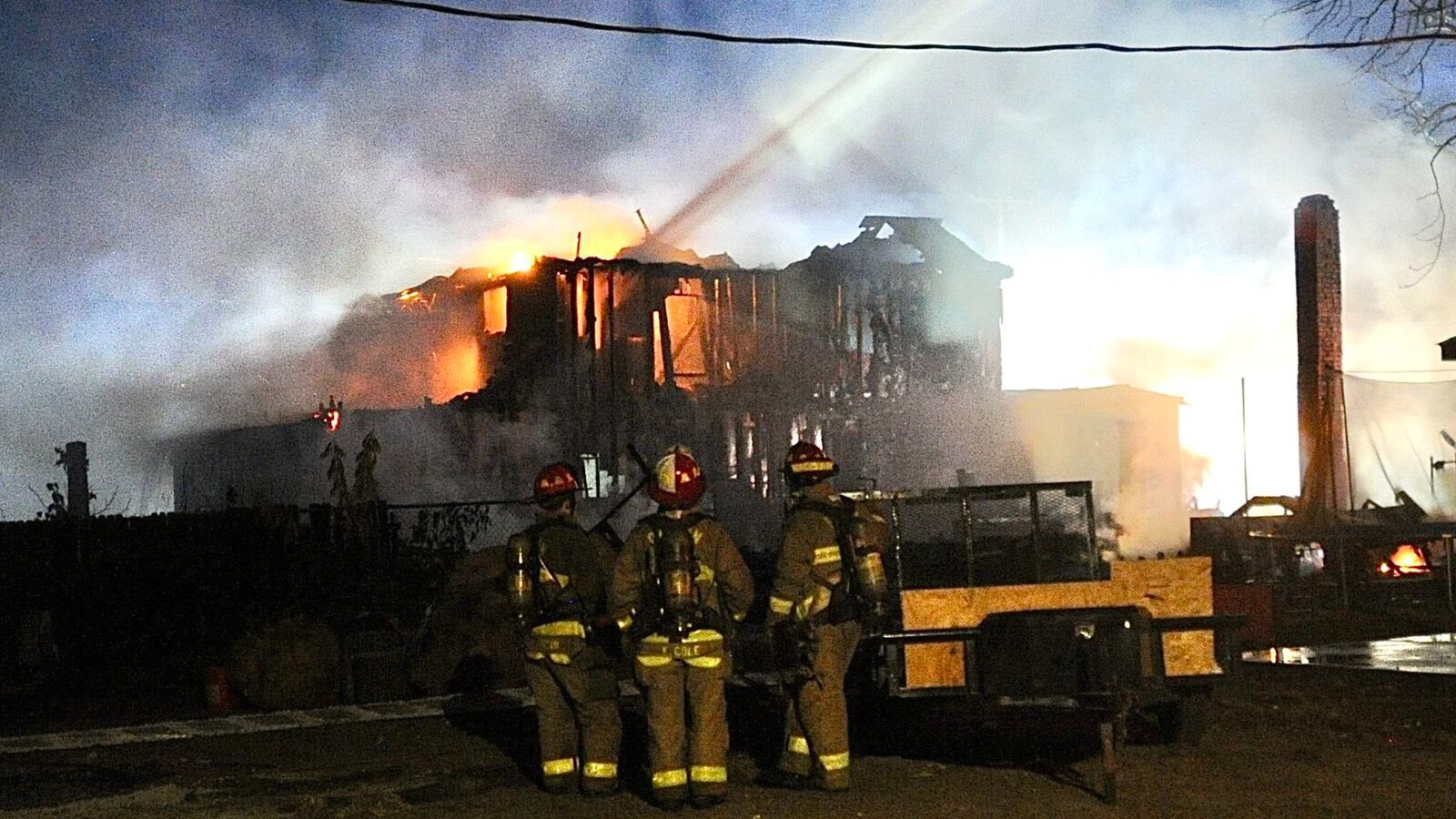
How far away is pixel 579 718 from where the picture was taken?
7.23m

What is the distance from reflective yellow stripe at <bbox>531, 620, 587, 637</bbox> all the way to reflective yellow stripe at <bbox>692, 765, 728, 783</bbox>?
883 mm

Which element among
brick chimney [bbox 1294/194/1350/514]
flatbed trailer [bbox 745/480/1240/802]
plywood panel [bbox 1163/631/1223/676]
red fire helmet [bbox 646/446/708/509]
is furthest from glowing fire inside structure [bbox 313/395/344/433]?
plywood panel [bbox 1163/631/1223/676]

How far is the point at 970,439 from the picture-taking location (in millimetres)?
34750

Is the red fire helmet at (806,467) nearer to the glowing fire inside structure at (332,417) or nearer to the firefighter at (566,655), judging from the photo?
the firefighter at (566,655)

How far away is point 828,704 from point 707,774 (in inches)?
26.5

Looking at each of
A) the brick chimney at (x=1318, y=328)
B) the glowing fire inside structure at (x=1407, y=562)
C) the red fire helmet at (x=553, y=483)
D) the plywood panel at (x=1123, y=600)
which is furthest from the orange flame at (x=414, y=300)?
the plywood panel at (x=1123, y=600)

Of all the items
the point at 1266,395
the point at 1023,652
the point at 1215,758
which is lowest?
the point at 1215,758

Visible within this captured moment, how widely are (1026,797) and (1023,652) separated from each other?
69cm

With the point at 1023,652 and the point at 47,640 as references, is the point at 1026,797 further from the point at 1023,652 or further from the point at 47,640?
the point at 47,640

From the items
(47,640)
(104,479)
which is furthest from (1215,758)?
(104,479)

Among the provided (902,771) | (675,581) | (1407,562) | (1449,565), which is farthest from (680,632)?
(1407,562)

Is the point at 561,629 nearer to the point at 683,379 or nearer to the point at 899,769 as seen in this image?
the point at 899,769

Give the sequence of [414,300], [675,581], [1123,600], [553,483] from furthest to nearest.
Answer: [414,300], [1123,600], [553,483], [675,581]

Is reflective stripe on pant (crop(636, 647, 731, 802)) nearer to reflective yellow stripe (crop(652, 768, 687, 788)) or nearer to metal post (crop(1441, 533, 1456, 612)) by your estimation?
reflective yellow stripe (crop(652, 768, 687, 788))
